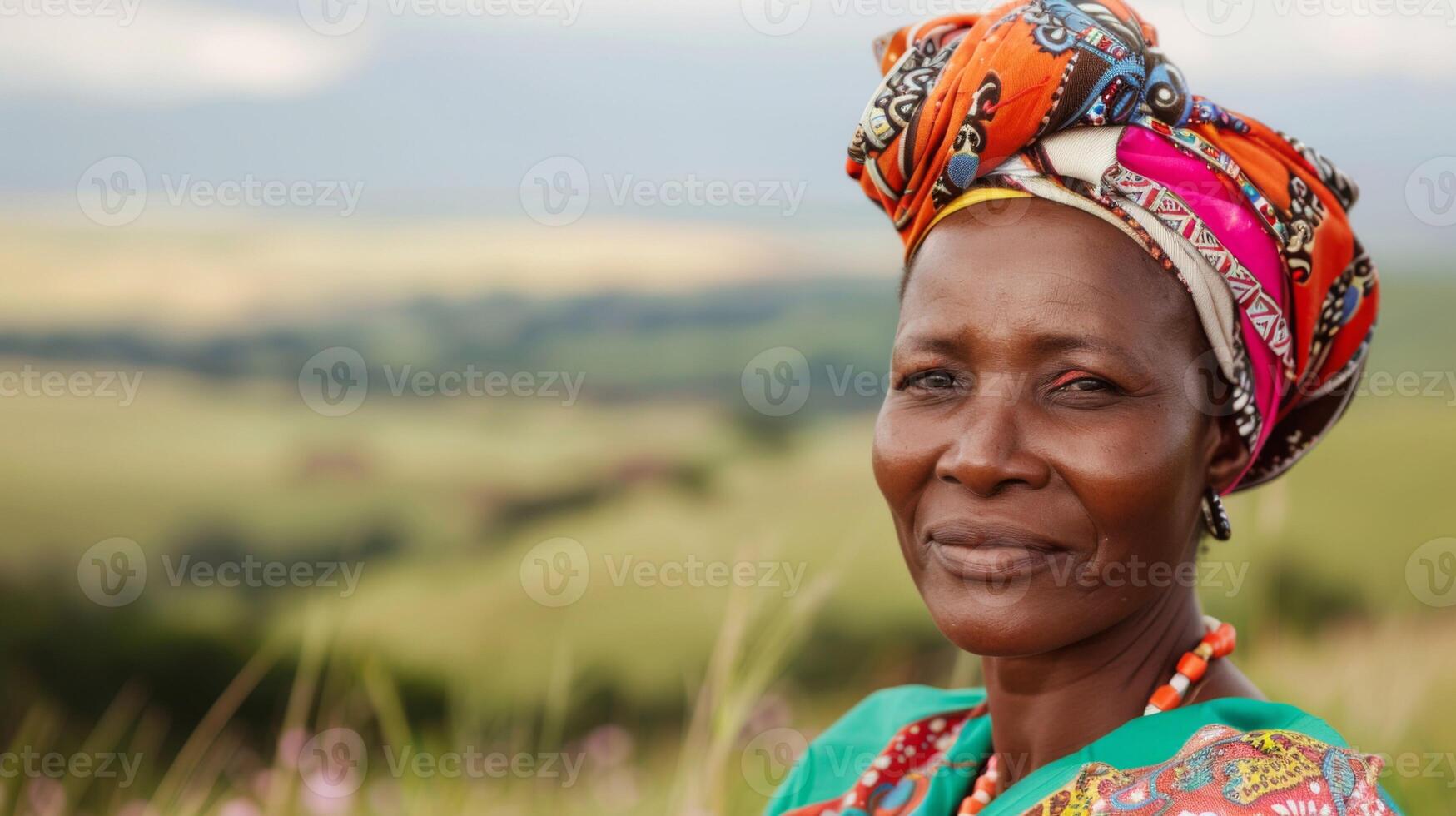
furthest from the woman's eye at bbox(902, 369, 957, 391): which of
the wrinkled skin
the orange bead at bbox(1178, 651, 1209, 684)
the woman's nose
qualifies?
the orange bead at bbox(1178, 651, 1209, 684)

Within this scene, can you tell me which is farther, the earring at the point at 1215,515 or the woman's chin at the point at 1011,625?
the earring at the point at 1215,515

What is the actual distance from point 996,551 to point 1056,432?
203mm

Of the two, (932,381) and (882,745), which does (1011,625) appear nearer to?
(932,381)

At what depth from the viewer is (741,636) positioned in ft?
11.6

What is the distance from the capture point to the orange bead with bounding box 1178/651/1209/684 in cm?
205

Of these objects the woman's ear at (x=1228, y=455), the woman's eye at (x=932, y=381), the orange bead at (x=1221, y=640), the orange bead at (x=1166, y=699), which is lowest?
the orange bead at (x=1166, y=699)

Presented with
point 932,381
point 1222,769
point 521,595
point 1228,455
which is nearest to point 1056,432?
point 932,381

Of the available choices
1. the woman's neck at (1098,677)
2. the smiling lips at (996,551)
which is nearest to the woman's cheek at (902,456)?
the smiling lips at (996,551)

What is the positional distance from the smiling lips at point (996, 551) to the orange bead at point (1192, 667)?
0.34 metres

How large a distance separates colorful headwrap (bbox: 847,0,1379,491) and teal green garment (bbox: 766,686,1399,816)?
47 cm

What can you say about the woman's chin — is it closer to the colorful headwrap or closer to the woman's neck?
the woman's neck

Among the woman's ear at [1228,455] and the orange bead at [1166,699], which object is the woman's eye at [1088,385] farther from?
the orange bead at [1166,699]

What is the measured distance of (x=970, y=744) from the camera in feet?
7.85

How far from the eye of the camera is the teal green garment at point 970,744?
1.91m
